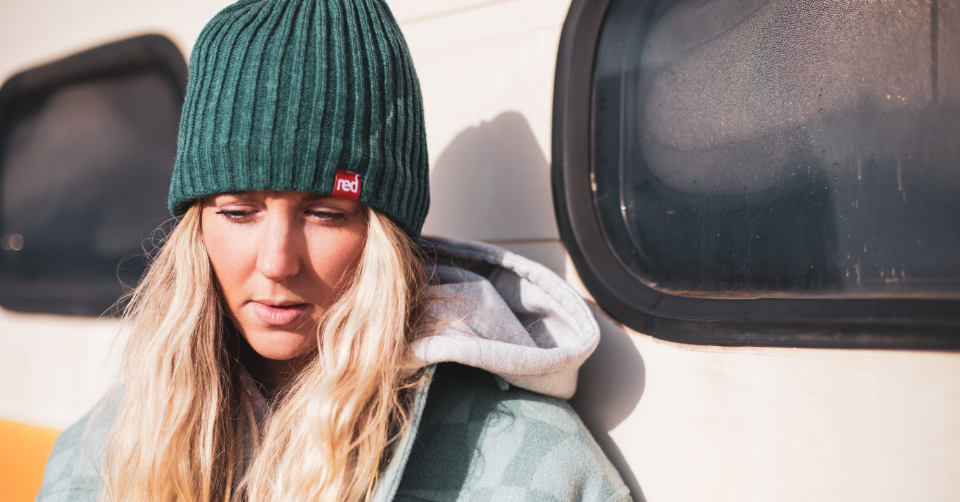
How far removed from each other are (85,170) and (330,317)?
1.72 meters

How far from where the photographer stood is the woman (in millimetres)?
898

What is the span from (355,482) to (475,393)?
0.90ft

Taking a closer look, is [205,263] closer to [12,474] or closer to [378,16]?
[378,16]

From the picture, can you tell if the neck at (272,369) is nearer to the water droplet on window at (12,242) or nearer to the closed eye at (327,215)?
the closed eye at (327,215)

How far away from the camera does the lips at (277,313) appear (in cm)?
95

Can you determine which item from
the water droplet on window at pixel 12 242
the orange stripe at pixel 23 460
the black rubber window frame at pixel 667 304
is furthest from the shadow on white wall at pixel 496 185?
the water droplet on window at pixel 12 242

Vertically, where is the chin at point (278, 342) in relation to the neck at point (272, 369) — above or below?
above

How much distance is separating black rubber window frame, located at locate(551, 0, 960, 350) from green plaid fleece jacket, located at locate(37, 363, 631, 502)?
0.27m

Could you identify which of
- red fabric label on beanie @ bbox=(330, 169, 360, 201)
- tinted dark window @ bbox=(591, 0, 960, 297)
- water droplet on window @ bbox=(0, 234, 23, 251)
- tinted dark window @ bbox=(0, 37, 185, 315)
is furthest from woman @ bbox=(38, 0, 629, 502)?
water droplet on window @ bbox=(0, 234, 23, 251)

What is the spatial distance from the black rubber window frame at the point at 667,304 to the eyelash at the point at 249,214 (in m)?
0.50

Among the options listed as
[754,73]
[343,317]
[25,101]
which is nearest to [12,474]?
[25,101]

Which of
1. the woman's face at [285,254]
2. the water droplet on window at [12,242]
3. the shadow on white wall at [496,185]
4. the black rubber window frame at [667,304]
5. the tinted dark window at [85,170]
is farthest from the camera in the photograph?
the water droplet on window at [12,242]

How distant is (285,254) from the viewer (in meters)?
0.89

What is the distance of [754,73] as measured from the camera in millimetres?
989
